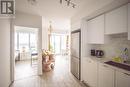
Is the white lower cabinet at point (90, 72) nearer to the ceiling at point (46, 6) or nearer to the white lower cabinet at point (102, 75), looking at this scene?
the white lower cabinet at point (102, 75)

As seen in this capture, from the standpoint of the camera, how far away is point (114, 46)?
2.71 metres

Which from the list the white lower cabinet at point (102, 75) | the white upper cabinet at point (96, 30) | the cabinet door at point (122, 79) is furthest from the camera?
the white upper cabinet at point (96, 30)

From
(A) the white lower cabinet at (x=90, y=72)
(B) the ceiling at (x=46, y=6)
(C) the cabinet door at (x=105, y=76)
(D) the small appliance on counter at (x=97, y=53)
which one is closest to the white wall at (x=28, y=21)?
(B) the ceiling at (x=46, y=6)

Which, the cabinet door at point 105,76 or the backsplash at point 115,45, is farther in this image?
the backsplash at point 115,45

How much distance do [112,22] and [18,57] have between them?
22.1 feet

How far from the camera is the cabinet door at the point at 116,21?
2.07m

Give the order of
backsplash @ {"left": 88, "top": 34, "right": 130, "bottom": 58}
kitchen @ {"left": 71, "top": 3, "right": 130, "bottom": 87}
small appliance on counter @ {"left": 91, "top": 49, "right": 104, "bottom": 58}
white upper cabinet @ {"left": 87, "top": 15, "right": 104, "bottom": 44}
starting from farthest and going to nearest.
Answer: small appliance on counter @ {"left": 91, "top": 49, "right": 104, "bottom": 58} < white upper cabinet @ {"left": 87, "top": 15, "right": 104, "bottom": 44} < backsplash @ {"left": 88, "top": 34, "right": 130, "bottom": 58} < kitchen @ {"left": 71, "top": 3, "right": 130, "bottom": 87}

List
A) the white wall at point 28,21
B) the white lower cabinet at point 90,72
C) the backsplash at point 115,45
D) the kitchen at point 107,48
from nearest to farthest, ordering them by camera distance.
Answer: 1. the kitchen at point 107,48
2. the backsplash at point 115,45
3. the white lower cabinet at point 90,72
4. the white wall at point 28,21

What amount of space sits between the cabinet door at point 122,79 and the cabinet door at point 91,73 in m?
0.76

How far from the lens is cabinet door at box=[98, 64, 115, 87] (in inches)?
80.5

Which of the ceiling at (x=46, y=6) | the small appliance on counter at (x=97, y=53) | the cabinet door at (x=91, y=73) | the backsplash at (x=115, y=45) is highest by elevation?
the ceiling at (x=46, y=6)

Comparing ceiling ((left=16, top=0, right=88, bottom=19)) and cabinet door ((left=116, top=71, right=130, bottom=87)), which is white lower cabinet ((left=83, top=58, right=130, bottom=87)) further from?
ceiling ((left=16, top=0, right=88, bottom=19))

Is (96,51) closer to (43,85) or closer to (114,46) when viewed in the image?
(114,46)

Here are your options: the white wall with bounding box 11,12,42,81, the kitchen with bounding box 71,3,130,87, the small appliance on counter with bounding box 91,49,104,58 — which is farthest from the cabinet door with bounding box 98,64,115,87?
the white wall with bounding box 11,12,42,81
